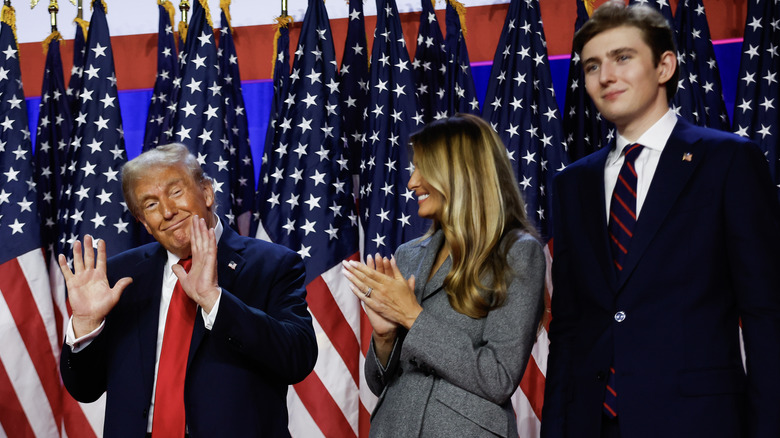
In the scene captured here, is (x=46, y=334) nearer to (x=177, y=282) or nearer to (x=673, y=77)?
(x=177, y=282)

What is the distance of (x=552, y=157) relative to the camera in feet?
12.1

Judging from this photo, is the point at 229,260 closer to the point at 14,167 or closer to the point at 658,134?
the point at 658,134

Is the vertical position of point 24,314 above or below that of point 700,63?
below

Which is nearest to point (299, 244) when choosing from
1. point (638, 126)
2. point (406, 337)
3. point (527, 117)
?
point (527, 117)

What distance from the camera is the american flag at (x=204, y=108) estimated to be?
3727 millimetres

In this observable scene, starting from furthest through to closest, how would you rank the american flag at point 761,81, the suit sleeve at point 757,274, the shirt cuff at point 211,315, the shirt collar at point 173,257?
the american flag at point 761,81
the shirt collar at point 173,257
the shirt cuff at point 211,315
the suit sleeve at point 757,274

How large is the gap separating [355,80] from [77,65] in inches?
59.9

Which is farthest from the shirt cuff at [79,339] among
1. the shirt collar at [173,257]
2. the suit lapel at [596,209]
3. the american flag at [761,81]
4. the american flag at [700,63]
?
the american flag at [761,81]

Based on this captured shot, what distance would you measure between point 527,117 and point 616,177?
6.05 feet

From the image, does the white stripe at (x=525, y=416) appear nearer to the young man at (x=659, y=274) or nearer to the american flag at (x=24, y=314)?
the young man at (x=659, y=274)

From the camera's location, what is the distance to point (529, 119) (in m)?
3.75

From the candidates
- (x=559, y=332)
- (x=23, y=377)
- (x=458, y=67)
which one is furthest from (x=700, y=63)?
(x=23, y=377)

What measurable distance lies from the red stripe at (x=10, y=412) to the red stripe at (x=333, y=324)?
1.48 meters

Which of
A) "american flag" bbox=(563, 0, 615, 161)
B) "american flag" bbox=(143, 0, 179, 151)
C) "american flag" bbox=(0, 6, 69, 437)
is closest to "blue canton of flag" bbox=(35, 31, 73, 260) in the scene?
"american flag" bbox=(0, 6, 69, 437)
